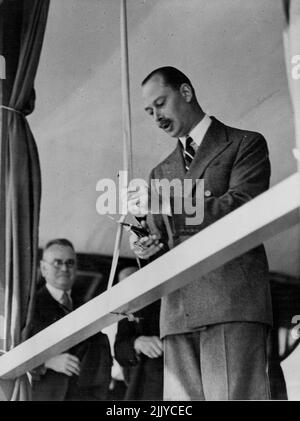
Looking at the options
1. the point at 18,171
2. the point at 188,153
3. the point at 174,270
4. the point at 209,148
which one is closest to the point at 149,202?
the point at 188,153

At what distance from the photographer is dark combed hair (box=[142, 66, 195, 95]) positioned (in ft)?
18.7

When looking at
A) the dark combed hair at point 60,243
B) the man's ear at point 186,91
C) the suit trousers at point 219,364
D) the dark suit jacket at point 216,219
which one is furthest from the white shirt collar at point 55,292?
the man's ear at point 186,91

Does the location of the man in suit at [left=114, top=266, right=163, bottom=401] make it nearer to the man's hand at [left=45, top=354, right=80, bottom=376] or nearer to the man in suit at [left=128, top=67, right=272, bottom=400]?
the man in suit at [left=128, top=67, right=272, bottom=400]

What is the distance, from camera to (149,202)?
5.55 m

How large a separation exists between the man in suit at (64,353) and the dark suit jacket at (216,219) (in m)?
0.52

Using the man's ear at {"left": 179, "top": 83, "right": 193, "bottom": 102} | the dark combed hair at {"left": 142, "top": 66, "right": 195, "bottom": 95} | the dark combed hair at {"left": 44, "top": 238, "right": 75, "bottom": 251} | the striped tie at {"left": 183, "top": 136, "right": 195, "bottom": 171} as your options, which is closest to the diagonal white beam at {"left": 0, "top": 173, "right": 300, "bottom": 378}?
the dark combed hair at {"left": 44, "top": 238, "right": 75, "bottom": 251}

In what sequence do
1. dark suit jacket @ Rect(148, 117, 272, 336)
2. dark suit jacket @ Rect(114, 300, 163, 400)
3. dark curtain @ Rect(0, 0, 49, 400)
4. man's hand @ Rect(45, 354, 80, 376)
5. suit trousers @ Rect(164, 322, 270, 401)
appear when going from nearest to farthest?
1. suit trousers @ Rect(164, 322, 270, 401)
2. dark suit jacket @ Rect(148, 117, 272, 336)
3. dark suit jacket @ Rect(114, 300, 163, 400)
4. man's hand @ Rect(45, 354, 80, 376)
5. dark curtain @ Rect(0, 0, 49, 400)

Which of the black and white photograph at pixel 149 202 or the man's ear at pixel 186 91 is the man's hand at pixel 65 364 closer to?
the black and white photograph at pixel 149 202

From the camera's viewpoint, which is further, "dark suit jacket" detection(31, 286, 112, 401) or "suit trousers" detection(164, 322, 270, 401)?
"dark suit jacket" detection(31, 286, 112, 401)

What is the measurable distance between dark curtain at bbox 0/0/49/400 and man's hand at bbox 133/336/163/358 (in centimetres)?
85

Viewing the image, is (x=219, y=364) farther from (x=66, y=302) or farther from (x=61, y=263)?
(x=61, y=263)

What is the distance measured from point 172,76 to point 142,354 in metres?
1.68

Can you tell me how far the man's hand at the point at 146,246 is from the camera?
5.48 metres

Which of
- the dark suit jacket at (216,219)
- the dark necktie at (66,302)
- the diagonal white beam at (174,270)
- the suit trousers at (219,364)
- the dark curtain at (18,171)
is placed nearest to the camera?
the diagonal white beam at (174,270)
